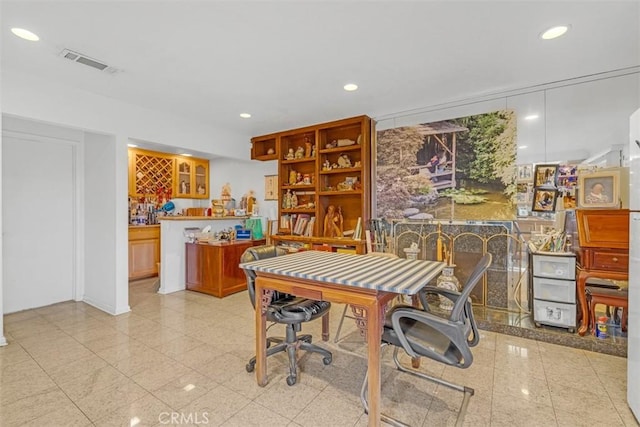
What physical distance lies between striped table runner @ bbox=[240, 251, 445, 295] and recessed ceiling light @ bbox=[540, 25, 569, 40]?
1.85 meters

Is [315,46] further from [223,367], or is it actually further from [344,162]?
[223,367]

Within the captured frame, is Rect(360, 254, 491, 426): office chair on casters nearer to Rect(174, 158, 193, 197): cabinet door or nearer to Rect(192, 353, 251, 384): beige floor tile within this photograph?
Rect(192, 353, 251, 384): beige floor tile

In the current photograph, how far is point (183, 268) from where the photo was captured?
4727mm

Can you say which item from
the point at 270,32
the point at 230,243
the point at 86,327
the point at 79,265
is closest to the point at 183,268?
the point at 230,243

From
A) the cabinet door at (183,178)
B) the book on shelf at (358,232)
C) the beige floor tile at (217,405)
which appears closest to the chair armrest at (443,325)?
the beige floor tile at (217,405)

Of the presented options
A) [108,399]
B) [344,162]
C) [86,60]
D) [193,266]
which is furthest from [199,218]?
[108,399]

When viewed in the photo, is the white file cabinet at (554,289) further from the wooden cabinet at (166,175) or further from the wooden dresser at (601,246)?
the wooden cabinet at (166,175)

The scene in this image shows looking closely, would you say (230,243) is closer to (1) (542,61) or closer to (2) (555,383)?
(2) (555,383)

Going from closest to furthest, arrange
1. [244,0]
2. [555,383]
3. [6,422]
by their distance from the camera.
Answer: [6,422] < [244,0] < [555,383]

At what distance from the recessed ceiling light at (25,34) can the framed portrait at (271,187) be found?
10.9 ft

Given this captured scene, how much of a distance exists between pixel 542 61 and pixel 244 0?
8.20 ft

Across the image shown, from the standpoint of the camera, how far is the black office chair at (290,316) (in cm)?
218

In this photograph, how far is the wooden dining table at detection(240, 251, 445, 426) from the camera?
1646 millimetres

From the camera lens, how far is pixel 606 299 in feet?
8.56
